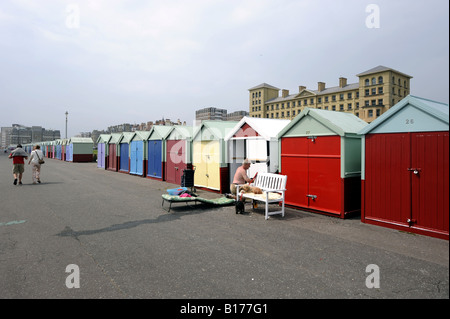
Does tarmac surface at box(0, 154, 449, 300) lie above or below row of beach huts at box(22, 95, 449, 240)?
below

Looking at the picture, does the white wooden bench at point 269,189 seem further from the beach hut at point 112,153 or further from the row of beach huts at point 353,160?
the beach hut at point 112,153

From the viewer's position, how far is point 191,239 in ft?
19.1

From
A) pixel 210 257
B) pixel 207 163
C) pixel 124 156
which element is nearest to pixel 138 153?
pixel 124 156

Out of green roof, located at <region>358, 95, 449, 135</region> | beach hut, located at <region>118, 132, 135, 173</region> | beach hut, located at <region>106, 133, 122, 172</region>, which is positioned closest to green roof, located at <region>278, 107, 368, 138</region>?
green roof, located at <region>358, 95, 449, 135</region>

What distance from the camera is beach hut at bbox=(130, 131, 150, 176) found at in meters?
19.1

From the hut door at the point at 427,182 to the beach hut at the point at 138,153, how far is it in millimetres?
15534

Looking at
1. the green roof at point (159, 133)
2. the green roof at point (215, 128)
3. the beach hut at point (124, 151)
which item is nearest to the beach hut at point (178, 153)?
the green roof at point (159, 133)

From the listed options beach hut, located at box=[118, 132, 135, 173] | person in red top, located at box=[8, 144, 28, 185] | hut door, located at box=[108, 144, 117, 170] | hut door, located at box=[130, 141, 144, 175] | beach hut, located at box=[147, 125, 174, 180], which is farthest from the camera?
hut door, located at box=[108, 144, 117, 170]

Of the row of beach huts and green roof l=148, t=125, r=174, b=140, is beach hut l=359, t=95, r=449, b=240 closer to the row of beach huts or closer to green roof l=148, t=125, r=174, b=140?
the row of beach huts

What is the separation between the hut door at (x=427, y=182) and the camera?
5695 mm

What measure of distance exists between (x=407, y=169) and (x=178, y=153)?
1108 cm

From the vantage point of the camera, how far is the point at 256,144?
10852 millimetres

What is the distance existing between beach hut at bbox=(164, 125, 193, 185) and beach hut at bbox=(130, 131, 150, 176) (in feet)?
9.99
